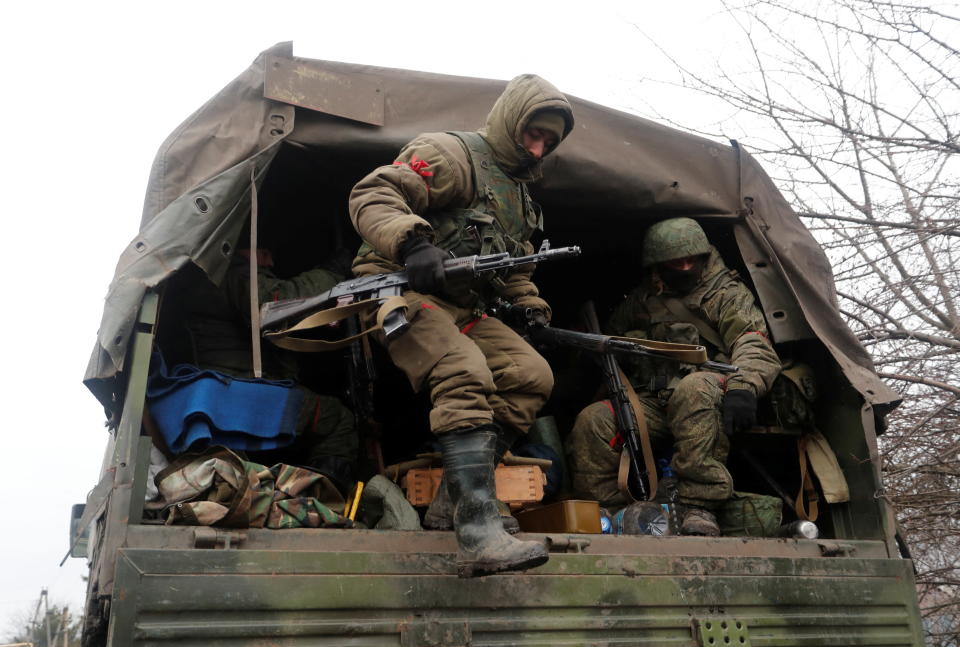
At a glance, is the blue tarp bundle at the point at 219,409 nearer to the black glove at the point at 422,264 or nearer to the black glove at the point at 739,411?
the black glove at the point at 422,264

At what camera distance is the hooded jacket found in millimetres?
2932

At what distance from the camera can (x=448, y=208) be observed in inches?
132

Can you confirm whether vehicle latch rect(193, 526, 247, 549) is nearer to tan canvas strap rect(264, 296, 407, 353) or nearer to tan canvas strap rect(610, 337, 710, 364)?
tan canvas strap rect(264, 296, 407, 353)

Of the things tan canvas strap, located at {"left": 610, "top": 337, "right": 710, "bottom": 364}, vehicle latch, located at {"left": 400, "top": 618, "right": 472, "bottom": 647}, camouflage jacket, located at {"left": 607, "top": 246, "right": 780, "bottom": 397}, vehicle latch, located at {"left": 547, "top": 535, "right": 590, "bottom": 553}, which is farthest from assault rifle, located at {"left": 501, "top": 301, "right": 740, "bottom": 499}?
vehicle latch, located at {"left": 400, "top": 618, "right": 472, "bottom": 647}

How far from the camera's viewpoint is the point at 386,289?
3.06 meters

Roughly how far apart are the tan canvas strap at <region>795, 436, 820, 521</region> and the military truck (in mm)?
85

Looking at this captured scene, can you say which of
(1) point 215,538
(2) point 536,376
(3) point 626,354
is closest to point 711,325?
(3) point 626,354

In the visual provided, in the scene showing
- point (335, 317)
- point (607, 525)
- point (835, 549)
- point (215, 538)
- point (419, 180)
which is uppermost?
point (419, 180)

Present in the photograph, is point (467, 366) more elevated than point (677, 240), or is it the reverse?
point (677, 240)

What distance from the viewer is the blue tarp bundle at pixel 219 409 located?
3061mm

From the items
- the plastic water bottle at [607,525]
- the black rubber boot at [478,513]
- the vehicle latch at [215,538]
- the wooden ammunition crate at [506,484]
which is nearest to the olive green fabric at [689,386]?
the plastic water bottle at [607,525]

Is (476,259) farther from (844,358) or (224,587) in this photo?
(844,358)

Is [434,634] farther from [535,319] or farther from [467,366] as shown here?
[535,319]

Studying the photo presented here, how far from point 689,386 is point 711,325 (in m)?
0.55
